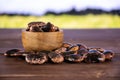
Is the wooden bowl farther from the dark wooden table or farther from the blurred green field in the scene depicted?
the blurred green field

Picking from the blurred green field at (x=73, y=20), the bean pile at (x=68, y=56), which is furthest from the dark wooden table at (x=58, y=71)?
the blurred green field at (x=73, y=20)

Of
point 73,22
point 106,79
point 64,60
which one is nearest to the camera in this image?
point 106,79

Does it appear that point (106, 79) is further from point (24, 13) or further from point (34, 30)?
point (24, 13)

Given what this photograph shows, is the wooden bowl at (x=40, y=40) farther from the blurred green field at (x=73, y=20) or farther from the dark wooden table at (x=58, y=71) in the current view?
the blurred green field at (x=73, y=20)

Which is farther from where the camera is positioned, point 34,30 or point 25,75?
point 34,30

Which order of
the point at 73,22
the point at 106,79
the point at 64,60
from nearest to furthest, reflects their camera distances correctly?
the point at 106,79
the point at 64,60
the point at 73,22

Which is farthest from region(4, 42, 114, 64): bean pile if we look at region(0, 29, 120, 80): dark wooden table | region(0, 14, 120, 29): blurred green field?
region(0, 14, 120, 29): blurred green field

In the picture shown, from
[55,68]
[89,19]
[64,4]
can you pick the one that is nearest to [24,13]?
[64,4]

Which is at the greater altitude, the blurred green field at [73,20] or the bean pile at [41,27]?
the bean pile at [41,27]

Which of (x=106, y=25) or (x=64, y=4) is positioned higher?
(x=64, y=4)
